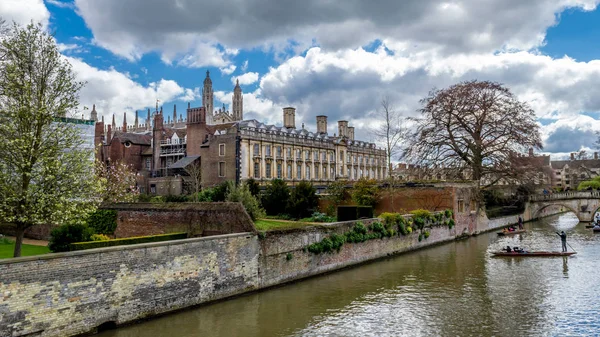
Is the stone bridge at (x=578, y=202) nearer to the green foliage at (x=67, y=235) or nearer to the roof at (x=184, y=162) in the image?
the roof at (x=184, y=162)

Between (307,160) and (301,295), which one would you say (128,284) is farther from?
(307,160)

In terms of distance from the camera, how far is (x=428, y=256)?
2430 centimetres

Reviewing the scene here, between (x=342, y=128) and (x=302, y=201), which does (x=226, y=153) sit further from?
(x=342, y=128)

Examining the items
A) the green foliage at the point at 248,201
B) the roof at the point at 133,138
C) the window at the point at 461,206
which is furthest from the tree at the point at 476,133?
the roof at the point at 133,138

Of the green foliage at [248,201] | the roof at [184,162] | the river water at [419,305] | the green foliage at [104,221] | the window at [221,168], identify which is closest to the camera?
the river water at [419,305]

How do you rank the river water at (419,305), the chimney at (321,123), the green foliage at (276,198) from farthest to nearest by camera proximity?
1. the chimney at (321,123)
2. the green foliage at (276,198)
3. the river water at (419,305)

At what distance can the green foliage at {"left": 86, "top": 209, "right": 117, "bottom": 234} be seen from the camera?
910 inches

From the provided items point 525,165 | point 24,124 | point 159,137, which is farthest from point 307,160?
point 24,124

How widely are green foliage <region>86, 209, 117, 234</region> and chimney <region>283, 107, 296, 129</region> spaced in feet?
127

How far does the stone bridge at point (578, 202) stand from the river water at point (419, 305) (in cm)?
2600

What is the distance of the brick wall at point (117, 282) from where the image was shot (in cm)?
1010

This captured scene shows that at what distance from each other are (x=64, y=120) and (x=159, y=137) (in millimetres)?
41849

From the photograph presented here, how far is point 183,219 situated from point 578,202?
41139 millimetres

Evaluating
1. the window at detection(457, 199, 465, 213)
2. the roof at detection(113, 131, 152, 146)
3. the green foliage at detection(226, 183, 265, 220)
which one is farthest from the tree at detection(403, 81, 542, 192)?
the roof at detection(113, 131, 152, 146)
